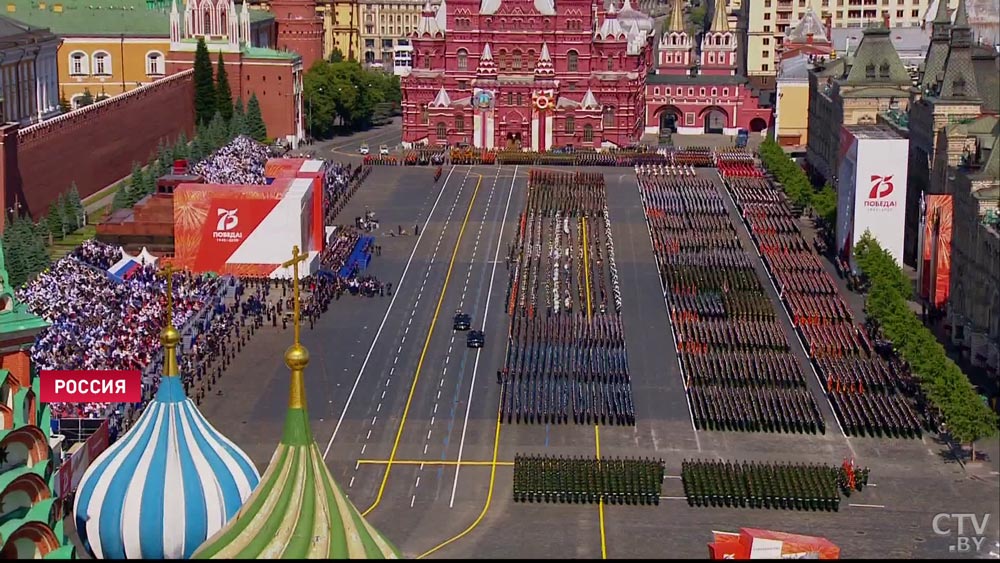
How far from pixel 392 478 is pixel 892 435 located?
1489 cm

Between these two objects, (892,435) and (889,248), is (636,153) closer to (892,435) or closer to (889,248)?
(889,248)

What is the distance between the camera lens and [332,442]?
54.9 m

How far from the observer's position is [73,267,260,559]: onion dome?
36531mm

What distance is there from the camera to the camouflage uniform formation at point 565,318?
193ft

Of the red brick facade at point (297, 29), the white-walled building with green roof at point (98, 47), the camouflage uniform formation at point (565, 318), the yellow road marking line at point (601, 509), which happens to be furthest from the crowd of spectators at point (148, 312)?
the red brick facade at point (297, 29)

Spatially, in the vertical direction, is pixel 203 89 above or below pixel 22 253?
above

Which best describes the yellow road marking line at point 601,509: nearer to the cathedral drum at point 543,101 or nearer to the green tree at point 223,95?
the green tree at point 223,95

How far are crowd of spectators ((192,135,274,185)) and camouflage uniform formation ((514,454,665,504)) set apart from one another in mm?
37314

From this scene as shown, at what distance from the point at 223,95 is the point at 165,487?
8206 cm

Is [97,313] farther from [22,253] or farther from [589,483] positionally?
[589,483]

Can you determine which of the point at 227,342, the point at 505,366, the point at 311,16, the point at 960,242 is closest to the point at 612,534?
the point at 505,366

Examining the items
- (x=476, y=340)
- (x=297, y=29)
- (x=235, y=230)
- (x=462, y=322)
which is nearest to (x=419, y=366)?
(x=476, y=340)
